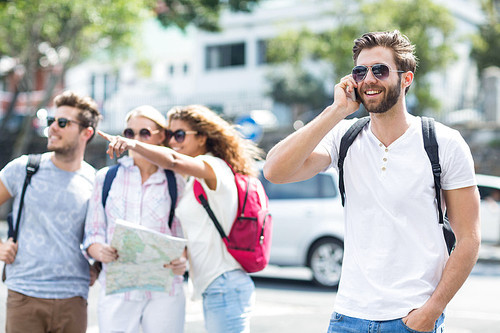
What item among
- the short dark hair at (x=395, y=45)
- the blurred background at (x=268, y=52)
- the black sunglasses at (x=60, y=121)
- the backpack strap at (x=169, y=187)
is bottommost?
the backpack strap at (x=169, y=187)

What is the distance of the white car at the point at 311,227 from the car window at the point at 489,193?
3.31m

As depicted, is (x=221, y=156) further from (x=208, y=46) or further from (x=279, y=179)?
(x=208, y=46)

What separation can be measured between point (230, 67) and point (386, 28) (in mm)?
15887

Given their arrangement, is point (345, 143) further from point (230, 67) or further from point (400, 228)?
point (230, 67)

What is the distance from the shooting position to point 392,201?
257 cm

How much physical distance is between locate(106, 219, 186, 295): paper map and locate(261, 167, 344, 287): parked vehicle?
6453mm

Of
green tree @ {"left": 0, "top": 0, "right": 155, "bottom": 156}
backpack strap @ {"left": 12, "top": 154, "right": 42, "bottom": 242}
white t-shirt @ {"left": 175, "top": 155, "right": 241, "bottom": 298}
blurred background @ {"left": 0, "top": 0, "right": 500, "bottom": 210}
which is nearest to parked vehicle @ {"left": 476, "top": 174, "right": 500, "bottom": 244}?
blurred background @ {"left": 0, "top": 0, "right": 500, "bottom": 210}

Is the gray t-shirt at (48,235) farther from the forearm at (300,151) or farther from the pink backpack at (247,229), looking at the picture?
the forearm at (300,151)

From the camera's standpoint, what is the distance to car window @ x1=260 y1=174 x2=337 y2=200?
9.90 metres

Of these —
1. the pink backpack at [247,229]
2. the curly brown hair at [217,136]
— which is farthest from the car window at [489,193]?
the pink backpack at [247,229]

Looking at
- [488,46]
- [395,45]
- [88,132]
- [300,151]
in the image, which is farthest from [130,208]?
[488,46]

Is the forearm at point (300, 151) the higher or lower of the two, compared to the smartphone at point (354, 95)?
Result: lower

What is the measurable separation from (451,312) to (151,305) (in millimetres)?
5477

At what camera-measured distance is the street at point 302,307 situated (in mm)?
6992
